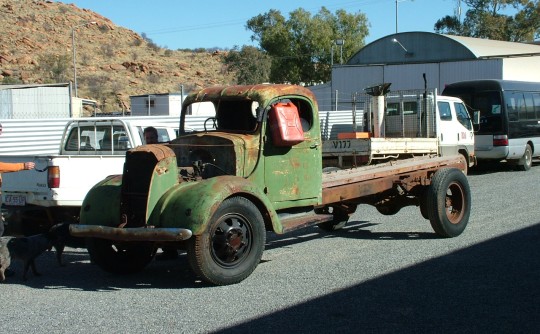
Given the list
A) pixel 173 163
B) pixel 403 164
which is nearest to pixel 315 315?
pixel 173 163

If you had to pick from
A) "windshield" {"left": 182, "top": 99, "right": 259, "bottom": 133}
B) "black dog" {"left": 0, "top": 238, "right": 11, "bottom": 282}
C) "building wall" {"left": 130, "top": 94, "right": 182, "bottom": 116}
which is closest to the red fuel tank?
"windshield" {"left": 182, "top": 99, "right": 259, "bottom": 133}

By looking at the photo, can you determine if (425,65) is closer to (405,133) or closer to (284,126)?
(405,133)

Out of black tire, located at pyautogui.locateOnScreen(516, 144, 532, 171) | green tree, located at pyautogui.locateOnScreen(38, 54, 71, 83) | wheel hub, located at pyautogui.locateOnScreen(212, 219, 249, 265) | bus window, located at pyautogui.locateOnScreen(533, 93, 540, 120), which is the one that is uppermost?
green tree, located at pyautogui.locateOnScreen(38, 54, 71, 83)

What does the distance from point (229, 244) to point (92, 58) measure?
59.5 metres

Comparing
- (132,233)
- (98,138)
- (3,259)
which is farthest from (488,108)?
(3,259)

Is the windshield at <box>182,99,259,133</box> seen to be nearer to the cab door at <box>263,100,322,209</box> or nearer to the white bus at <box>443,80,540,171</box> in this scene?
Result: the cab door at <box>263,100,322,209</box>

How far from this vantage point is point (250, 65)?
189 feet

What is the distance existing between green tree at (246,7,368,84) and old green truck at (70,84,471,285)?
2030 inches

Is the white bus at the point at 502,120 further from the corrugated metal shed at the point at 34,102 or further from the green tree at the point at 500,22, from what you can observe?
the green tree at the point at 500,22

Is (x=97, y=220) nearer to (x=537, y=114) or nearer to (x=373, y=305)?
(x=373, y=305)

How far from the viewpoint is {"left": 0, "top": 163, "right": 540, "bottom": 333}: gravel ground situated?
6062 millimetres

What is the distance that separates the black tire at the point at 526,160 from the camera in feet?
74.5

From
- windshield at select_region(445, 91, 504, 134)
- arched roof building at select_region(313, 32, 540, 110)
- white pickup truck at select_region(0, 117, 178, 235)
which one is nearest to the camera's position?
white pickup truck at select_region(0, 117, 178, 235)

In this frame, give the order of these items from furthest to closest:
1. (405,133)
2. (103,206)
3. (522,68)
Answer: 1. (522,68)
2. (405,133)
3. (103,206)
